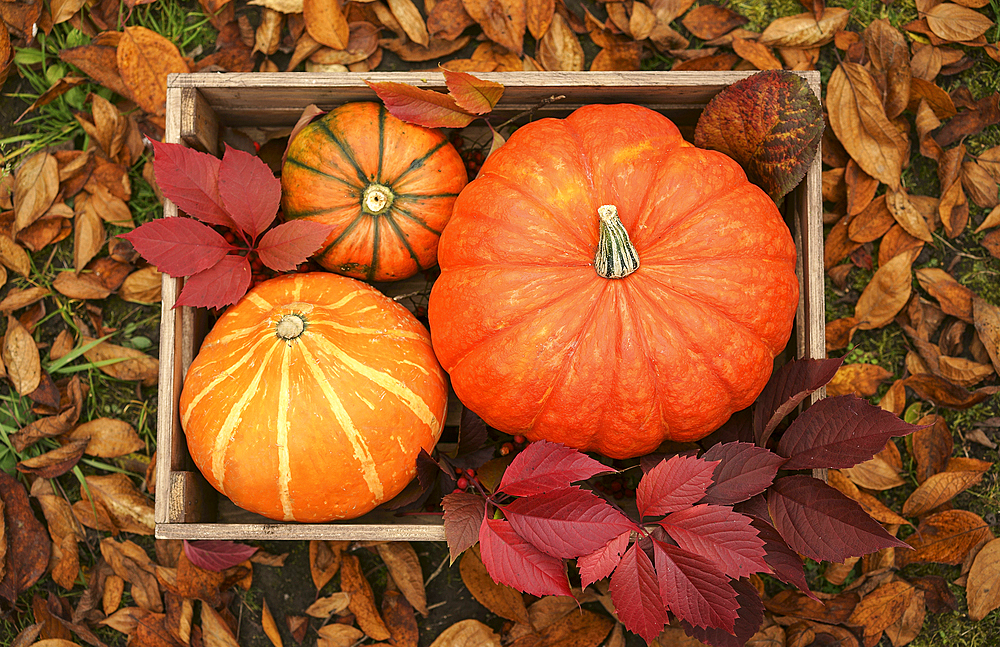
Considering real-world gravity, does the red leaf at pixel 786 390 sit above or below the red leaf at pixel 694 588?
above

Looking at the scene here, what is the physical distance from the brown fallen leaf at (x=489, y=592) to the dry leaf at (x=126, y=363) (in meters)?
1.15

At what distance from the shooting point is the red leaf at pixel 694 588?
139cm

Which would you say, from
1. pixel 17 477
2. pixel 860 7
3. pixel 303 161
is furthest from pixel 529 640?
pixel 860 7

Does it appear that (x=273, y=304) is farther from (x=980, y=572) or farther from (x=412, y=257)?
(x=980, y=572)

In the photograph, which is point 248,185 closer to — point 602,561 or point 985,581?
point 602,561

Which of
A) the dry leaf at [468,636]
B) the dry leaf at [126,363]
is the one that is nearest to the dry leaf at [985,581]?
the dry leaf at [468,636]

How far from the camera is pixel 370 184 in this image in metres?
1.65

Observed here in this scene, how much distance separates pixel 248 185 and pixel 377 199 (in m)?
0.32

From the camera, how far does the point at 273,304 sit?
1.64 m

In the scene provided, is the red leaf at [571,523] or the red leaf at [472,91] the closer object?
the red leaf at [571,523]

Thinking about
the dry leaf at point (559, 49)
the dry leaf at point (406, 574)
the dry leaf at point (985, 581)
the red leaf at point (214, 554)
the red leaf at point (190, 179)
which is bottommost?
the dry leaf at point (406, 574)

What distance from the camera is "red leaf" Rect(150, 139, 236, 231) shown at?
1633 millimetres

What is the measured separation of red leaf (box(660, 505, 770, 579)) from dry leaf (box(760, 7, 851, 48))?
150cm

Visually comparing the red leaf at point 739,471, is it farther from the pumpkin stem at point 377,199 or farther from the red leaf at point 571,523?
the pumpkin stem at point 377,199
